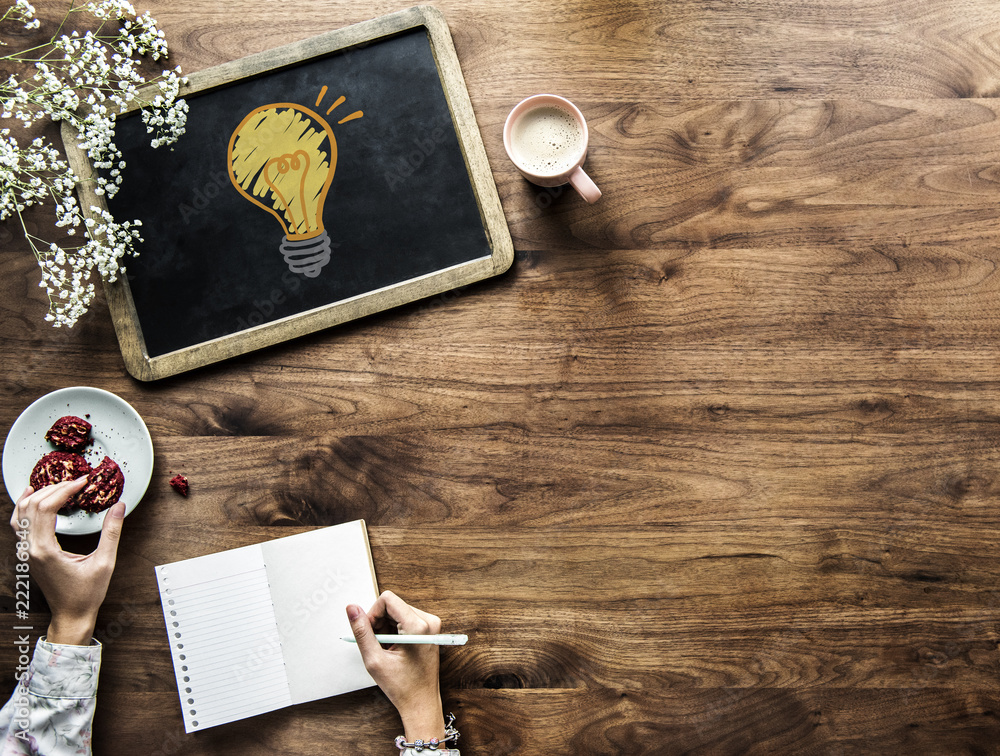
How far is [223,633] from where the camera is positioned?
111 cm

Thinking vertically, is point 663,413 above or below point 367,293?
below

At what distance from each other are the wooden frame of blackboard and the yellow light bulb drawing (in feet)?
0.34

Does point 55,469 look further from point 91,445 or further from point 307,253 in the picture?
point 307,253

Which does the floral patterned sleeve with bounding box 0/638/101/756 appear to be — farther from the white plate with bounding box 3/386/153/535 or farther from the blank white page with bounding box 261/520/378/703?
the blank white page with bounding box 261/520/378/703

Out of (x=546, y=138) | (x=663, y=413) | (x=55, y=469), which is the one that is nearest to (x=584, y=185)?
(x=546, y=138)

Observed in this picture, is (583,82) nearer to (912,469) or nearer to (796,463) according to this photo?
(796,463)

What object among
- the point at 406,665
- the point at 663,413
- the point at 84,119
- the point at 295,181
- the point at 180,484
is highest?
the point at 84,119

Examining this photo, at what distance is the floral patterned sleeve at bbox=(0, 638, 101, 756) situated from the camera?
103cm

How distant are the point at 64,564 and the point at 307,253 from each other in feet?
2.22

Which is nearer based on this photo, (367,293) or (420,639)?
(420,639)

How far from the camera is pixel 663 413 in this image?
44.1 inches

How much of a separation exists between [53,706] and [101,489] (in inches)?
14.5

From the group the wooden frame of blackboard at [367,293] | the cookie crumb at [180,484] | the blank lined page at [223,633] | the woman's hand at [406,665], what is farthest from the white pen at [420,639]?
the wooden frame of blackboard at [367,293]

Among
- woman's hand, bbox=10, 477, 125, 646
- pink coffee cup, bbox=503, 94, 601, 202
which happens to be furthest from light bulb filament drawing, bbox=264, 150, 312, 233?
woman's hand, bbox=10, 477, 125, 646
